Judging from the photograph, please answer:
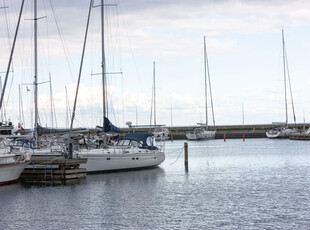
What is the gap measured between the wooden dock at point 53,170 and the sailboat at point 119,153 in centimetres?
187

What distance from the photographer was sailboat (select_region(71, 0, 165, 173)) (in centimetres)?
4447

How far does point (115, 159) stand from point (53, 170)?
623cm

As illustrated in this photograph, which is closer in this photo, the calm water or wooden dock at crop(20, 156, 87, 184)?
the calm water

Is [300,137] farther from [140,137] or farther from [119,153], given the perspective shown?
[119,153]

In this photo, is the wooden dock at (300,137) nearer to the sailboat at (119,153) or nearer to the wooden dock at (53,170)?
the sailboat at (119,153)

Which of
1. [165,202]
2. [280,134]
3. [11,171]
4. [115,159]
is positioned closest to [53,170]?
[11,171]

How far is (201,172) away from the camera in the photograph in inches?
1943

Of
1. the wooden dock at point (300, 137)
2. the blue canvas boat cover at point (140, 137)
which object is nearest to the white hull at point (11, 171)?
the blue canvas boat cover at point (140, 137)

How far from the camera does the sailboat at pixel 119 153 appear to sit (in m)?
44.5

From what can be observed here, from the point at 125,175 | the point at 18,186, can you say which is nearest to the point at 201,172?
the point at 125,175

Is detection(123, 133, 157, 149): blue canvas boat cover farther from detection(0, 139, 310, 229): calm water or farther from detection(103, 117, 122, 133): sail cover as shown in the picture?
detection(0, 139, 310, 229): calm water

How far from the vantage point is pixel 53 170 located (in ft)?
135

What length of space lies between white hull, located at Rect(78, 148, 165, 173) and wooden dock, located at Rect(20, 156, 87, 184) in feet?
6.35

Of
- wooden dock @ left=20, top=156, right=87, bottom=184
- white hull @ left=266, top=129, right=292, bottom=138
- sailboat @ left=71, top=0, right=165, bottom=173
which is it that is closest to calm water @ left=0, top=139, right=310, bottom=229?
sailboat @ left=71, top=0, right=165, bottom=173
